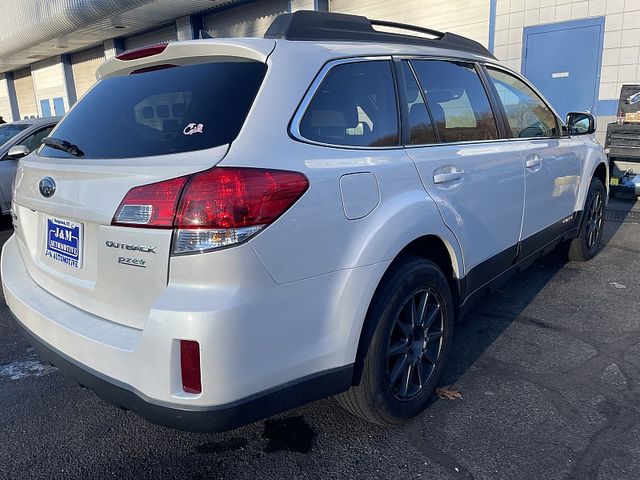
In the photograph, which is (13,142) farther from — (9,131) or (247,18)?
(247,18)

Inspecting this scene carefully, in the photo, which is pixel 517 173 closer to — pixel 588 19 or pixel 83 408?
pixel 83 408

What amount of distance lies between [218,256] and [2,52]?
26.2 m

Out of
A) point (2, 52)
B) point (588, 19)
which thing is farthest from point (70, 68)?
point (588, 19)

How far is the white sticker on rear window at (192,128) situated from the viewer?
198 cm

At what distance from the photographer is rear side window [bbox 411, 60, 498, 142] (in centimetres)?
287

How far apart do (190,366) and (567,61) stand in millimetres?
9177

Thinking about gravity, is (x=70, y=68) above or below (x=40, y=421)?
above

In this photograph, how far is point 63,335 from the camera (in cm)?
215

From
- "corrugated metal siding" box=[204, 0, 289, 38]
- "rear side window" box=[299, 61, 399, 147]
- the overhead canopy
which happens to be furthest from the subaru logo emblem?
the overhead canopy

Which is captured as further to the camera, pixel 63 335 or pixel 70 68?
pixel 70 68

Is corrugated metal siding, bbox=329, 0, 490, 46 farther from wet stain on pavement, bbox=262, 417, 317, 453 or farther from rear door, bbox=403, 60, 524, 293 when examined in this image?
wet stain on pavement, bbox=262, 417, 317, 453

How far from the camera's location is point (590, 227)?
5012 millimetres

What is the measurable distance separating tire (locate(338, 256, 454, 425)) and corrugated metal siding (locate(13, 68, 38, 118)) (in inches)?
1154

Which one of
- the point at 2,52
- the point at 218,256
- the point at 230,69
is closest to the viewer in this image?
the point at 218,256
